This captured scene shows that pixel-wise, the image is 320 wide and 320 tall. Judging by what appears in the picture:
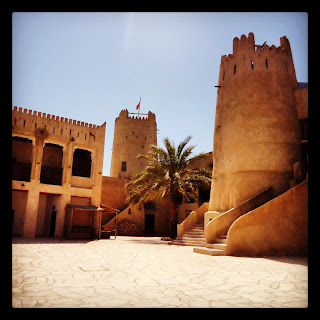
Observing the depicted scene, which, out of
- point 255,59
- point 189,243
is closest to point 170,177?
point 189,243

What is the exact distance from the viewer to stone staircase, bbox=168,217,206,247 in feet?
47.6

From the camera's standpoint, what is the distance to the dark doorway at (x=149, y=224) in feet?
84.4

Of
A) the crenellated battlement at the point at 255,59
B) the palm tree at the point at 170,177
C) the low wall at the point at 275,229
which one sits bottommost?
the low wall at the point at 275,229

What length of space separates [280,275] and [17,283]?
18.2 ft

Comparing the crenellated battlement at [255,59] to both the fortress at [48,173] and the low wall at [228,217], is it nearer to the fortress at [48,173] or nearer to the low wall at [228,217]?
the low wall at [228,217]

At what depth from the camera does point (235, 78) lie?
15352mm

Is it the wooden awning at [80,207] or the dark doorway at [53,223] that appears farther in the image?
the dark doorway at [53,223]

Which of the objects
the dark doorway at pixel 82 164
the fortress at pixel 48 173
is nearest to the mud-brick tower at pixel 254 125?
the fortress at pixel 48 173

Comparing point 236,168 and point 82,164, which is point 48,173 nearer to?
point 82,164

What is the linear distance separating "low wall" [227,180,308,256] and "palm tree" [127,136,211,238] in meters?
7.79

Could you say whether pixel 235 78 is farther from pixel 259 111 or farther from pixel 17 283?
pixel 17 283

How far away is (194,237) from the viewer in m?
15.3

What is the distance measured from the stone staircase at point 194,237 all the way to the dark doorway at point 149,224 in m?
9.68
